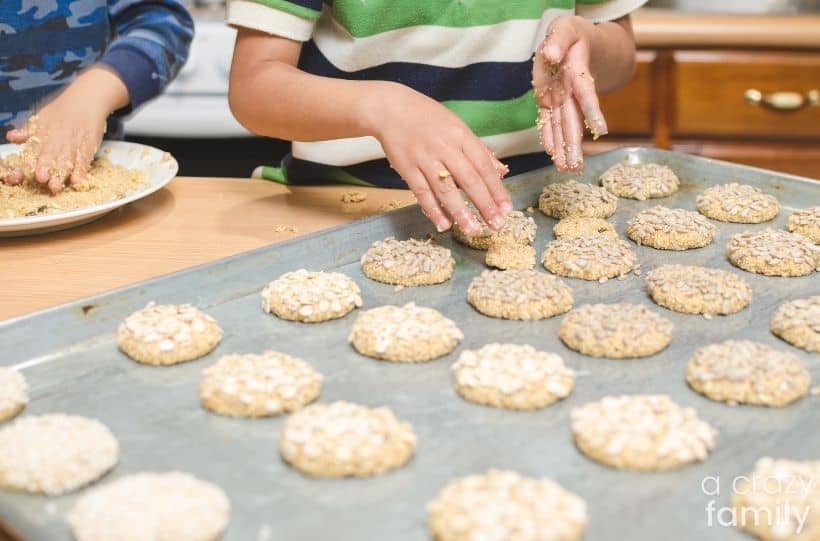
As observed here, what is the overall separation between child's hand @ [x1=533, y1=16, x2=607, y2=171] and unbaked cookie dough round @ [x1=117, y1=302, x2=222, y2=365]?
62 centimetres

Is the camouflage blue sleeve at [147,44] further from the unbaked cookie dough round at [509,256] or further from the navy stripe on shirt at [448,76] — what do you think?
the unbaked cookie dough round at [509,256]

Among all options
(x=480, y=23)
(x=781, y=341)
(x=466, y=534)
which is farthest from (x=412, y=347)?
(x=480, y=23)

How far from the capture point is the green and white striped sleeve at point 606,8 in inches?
69.6

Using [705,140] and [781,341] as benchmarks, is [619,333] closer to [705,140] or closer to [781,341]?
[781,341]

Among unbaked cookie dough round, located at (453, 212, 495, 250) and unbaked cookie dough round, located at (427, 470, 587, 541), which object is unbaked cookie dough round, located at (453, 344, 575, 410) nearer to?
unbaked cookie dough round, located at (427, 470, 587, 541)

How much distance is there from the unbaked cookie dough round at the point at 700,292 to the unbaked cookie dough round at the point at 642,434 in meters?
0.30

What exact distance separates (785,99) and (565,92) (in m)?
1.55

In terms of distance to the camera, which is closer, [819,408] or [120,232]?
[819,408]

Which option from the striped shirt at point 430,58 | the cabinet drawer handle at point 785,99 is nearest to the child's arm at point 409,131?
the striped shirt at point 430,58

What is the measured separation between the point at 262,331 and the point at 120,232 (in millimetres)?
392

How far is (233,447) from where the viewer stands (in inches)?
36.9

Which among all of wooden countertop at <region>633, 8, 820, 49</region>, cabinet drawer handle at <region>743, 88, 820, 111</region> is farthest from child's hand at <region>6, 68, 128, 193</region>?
cabinet drawer handle at <region>743, 88, 820, 111</region>

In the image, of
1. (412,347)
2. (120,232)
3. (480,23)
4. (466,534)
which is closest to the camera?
(466,534)

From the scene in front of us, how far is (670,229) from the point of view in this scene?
4.75 ft
